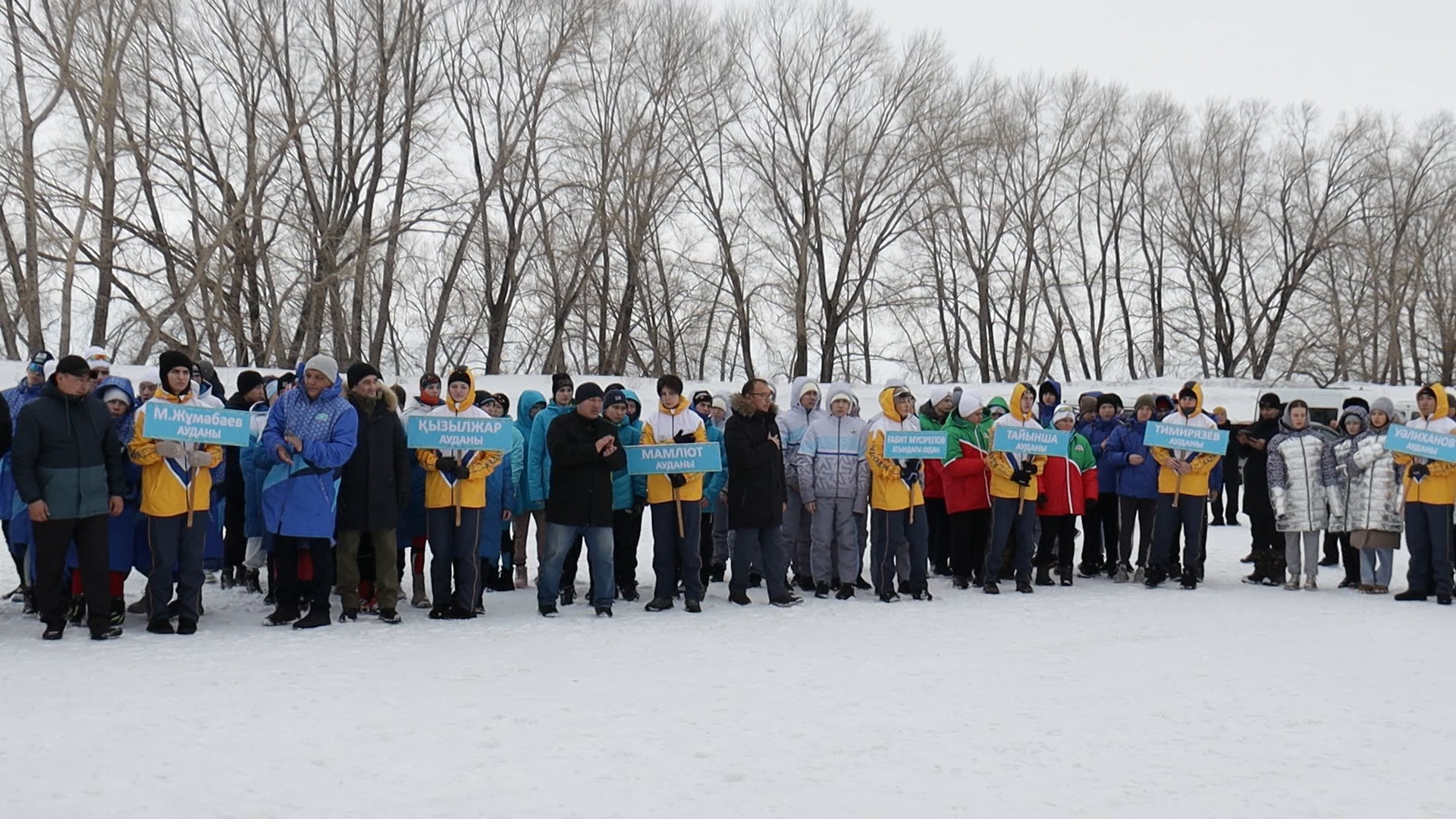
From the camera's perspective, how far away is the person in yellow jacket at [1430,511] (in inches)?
391

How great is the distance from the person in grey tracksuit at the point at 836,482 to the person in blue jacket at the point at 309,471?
3761 millimetres

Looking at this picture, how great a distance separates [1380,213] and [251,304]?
119 feet

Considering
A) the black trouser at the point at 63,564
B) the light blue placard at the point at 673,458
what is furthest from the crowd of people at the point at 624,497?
the light blue placard at the point at 673,458

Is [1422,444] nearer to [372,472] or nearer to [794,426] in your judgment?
[794,426]

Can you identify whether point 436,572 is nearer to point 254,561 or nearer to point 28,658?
point 254,561

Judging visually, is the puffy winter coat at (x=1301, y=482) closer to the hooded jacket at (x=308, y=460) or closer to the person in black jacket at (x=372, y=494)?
the person in black jacket at (x=372, y=494)

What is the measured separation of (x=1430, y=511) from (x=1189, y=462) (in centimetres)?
196

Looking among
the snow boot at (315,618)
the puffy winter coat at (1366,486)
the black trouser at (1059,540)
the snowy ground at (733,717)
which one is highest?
the puffy winter coat at (1366,486)

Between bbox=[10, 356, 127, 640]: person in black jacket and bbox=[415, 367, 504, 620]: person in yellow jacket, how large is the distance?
206 cm

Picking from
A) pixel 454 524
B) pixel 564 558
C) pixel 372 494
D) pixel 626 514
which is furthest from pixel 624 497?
pixel 372 494

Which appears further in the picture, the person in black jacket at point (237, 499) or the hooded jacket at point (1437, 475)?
the hooded jacket at point (1437, 475)

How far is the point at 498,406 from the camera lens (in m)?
10.4

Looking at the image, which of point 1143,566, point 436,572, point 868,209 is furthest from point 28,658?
point 868,209

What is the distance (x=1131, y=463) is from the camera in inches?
437
